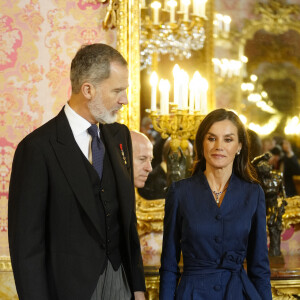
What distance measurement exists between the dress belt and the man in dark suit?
0.33 meters

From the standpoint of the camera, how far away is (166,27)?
322cm

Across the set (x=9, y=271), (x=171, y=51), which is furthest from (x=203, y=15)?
(x=9, y=271)

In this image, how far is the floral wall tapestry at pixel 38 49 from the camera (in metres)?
3.20

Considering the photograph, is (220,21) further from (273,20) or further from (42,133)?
(42,133)

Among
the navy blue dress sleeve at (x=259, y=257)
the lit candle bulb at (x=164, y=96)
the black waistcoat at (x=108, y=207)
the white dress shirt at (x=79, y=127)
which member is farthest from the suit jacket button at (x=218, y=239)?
the lit candle bulb at (x=164, y=96)

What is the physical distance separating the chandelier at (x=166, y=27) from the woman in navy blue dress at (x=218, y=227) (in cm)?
106

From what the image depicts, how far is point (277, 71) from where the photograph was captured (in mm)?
3389

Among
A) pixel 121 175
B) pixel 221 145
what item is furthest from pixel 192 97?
pixel 121 175

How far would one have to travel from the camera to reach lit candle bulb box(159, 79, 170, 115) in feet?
10.3

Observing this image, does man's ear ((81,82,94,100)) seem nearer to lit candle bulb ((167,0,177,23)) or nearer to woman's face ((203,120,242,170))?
woman's face ((203,120,242,170))

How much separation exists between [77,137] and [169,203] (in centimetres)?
53

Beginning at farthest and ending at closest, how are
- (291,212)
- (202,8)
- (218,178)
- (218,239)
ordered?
(291,212) → (202,8) → (218,178) → (218,239)

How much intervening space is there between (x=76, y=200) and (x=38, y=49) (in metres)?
1.61

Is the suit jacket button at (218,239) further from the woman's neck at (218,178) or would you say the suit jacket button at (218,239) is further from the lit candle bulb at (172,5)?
the lit candle bulb at (172,5)
